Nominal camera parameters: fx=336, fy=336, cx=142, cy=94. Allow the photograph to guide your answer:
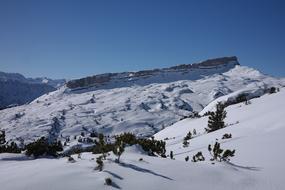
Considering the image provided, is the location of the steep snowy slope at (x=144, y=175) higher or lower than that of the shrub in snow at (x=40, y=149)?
lower

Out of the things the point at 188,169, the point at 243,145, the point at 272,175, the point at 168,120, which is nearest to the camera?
the point at 188,169

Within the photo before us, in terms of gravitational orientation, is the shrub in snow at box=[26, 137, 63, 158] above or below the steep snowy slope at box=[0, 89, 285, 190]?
above

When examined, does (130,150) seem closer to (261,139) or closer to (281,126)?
(261,139)

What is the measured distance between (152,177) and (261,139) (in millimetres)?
15223

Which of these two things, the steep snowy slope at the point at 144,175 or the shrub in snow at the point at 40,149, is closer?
the steep snowy slope at the point at 144,175

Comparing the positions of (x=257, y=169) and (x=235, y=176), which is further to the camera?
(x=257, y=169)

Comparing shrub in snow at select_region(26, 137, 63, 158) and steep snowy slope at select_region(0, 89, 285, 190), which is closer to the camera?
steep snowy slope at select_region(0, 89, 285, 190)

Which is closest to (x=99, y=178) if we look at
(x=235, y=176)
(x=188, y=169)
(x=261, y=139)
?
(x=188, y=169)

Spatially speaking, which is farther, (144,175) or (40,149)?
(40,149)

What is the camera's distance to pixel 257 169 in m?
15.7

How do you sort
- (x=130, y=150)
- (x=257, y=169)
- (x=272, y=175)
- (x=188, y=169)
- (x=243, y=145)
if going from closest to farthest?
(x=188, y=169)
(x=272, y=175)
(x=257, y=169)
(x=130, y=150)
(x=243, y=145)

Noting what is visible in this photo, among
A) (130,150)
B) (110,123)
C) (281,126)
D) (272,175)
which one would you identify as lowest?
(272,175)

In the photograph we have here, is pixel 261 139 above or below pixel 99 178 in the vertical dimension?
above

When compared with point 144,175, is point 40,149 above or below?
above
